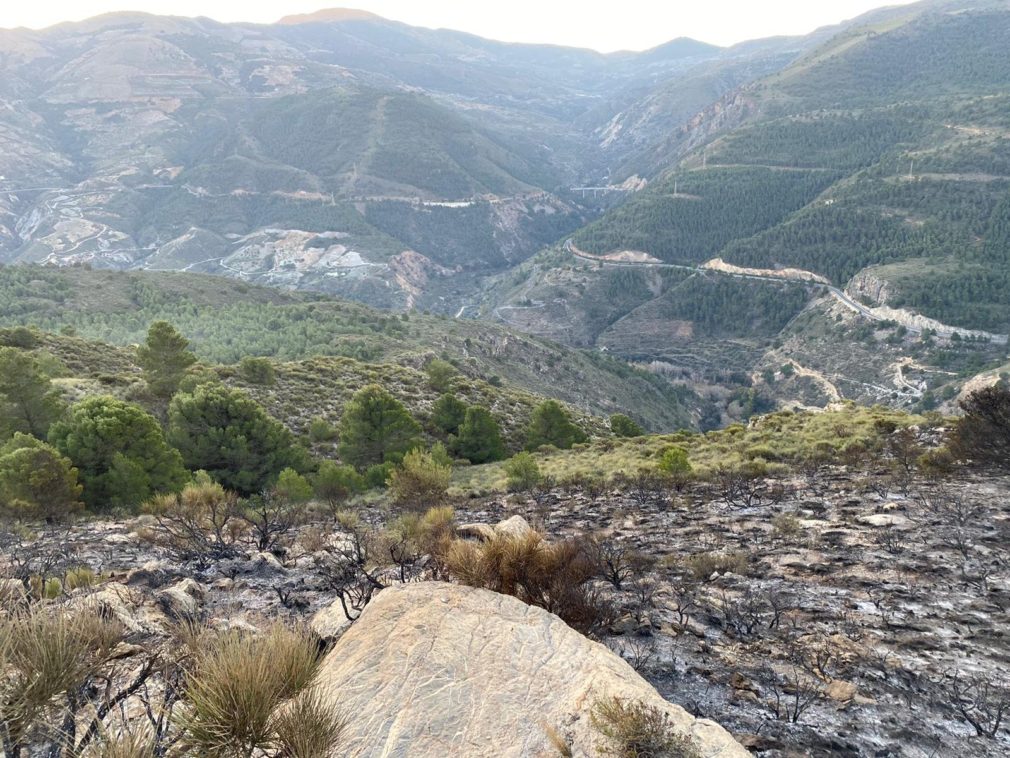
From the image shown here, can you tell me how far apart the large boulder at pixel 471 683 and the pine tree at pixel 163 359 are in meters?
25.3

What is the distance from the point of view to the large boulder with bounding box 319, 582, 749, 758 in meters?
4.18

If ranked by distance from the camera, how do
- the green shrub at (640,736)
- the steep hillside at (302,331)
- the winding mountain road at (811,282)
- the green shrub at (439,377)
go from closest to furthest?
the green shrub at (640,736) < the green shrub at (439,377) < the steep hillside at (302,331) < the winding mountain road at (811,282)

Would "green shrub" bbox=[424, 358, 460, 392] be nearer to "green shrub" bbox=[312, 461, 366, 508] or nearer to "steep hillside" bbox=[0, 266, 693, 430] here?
"steep hillside" bbox=[0, 266, 693, 430]

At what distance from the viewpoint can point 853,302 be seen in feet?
337

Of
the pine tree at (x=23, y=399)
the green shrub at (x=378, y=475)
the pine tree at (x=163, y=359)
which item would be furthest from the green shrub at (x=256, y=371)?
the green shrub at (x=378, y=475)

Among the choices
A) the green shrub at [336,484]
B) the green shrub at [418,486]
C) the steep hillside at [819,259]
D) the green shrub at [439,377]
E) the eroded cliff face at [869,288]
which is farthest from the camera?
the eroded cliff face at [869,288]

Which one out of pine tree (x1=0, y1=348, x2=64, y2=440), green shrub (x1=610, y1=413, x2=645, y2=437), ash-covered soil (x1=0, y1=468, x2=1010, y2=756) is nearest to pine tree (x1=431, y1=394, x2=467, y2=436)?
green shrub (x1=610, y1=413, x2=645, y2=437)

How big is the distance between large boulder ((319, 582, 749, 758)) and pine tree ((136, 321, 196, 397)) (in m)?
25.3

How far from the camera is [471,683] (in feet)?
15.5

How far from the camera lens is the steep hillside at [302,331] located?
58.5 metres

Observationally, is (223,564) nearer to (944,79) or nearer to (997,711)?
(997,711)

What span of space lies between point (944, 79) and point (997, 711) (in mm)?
251287

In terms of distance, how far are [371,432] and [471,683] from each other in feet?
65.0

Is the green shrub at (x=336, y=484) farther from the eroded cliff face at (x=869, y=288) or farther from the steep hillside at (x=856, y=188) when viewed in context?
the eroded cliff face at (x=869, y=288)
